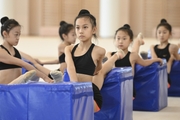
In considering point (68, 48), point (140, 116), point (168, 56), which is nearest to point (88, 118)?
point (68, 48)

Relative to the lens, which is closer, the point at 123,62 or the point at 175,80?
the point at 123,62

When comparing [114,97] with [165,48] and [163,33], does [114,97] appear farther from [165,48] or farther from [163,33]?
[165,48]

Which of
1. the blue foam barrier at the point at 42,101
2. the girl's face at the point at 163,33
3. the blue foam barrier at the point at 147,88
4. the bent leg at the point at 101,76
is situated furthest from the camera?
the girl's face at the point at 163,33

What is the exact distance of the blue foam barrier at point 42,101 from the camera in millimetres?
3555

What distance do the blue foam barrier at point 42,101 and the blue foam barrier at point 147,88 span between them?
3.51 meters

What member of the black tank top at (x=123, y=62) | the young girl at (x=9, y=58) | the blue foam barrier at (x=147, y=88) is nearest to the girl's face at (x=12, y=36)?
the young girl at (x=9, y=58)

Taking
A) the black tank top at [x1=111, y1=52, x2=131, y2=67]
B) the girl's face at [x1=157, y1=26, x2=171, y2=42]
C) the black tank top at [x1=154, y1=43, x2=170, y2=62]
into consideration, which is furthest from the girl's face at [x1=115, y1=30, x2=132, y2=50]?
the black tank top at [x1=154, y1=43, x2=170, y2=62]

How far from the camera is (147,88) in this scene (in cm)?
722

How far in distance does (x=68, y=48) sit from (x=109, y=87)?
→ 0.58 meters

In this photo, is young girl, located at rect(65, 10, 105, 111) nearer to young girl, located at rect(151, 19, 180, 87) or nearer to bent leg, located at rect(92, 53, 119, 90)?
bent leg, located at rect(92, 53, 119, 90)

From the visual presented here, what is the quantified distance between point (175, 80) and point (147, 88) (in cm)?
197

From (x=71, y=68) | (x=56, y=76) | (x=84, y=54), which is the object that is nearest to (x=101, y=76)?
(x=84, y=54)

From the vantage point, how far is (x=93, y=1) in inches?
682

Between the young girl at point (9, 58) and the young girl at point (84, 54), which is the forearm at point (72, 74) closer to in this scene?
the young girl at point (84, 54)
